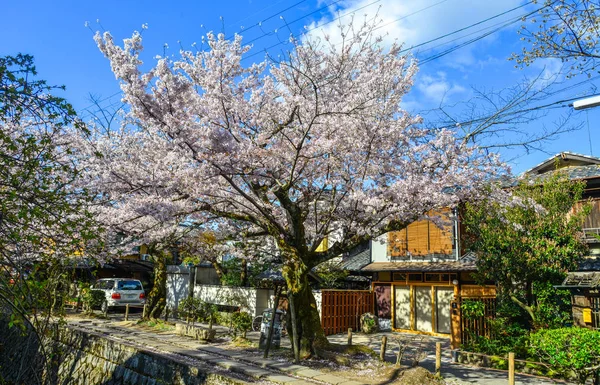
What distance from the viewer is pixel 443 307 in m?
17.4

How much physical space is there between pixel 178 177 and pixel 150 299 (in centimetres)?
956

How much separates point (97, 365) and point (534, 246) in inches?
523

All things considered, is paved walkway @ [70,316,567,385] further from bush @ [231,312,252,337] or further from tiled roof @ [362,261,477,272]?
tiled roof @ [362,261,477,272]

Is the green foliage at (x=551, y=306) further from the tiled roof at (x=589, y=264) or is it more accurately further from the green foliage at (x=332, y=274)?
the green foliage at (x=332, y=274)

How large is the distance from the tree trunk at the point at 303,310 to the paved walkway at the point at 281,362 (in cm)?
97

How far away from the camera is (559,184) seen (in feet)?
43.2

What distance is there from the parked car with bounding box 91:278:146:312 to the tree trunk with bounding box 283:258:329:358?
43.3ft

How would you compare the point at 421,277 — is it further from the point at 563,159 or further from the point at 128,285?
the point at 128,285

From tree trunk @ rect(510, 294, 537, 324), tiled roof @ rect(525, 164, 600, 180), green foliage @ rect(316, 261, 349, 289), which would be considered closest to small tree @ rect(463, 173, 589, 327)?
tree trunk @ rect(510, 294, 537, 324)

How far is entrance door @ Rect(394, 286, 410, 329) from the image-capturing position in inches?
719

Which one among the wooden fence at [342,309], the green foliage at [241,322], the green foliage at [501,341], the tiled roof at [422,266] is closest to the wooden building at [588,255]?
the green foliage at [501,341]

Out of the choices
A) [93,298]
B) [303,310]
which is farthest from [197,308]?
[303,310]

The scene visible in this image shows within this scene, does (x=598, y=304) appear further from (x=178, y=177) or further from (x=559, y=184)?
(x=178, y=177)

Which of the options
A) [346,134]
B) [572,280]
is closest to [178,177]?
[346,134]
